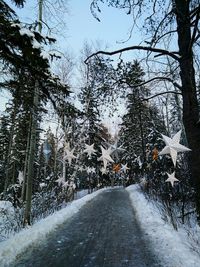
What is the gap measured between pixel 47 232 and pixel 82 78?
46.6 feet

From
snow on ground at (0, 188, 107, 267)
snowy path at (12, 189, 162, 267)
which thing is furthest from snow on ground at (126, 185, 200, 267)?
snow on ground at (0, 188, 107, 267)

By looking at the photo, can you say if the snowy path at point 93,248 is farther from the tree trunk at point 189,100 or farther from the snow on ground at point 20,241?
the tree trunk at point 189,100

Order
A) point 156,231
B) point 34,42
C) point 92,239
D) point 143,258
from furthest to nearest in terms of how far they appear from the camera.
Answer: point 156,231 < point 92,239 < point 143,258 < point 34,42

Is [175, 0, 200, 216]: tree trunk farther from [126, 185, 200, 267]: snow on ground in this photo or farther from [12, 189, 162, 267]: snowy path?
[12, 189, 162, 267]: snowy path

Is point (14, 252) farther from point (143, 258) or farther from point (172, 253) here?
point (172, 253)

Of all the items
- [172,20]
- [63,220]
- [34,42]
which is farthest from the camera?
[63,220]

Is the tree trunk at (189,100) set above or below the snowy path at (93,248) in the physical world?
above

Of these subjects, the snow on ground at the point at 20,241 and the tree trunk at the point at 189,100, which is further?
the tree trunk at the point at 189,100

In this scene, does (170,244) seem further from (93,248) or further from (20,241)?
(20,241)

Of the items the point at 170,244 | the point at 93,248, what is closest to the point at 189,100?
the point at 170,244

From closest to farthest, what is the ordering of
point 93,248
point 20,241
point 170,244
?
point 170,244
point 93,248
point 20,241

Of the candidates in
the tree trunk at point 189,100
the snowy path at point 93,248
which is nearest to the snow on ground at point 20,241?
the snowy path at point 93,248

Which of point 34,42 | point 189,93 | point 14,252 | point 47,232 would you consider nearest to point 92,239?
point 47,232

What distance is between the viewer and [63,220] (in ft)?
28.8
